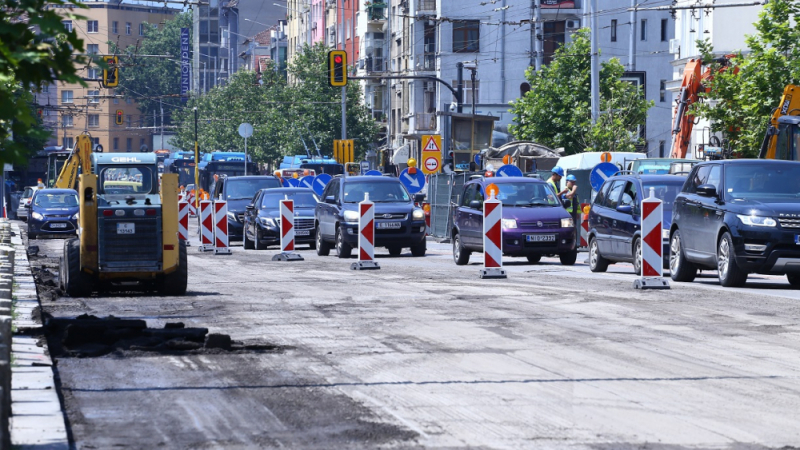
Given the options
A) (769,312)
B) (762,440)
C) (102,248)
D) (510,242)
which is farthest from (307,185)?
(762,440)

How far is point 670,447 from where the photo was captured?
6.64 metres

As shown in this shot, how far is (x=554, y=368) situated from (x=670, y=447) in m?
2.93

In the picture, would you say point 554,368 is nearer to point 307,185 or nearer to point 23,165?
point 23,165

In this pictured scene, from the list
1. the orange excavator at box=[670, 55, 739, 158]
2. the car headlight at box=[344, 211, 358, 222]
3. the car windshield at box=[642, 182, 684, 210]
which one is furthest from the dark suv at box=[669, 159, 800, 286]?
the orange excavator at box=[670, 55, 739, 158]

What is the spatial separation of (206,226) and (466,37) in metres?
49.2

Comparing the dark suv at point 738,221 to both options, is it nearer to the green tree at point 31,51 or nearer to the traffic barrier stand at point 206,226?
the green tree at point 31,51

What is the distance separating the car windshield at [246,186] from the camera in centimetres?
3997

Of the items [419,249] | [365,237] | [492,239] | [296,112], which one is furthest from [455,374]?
[296,112]

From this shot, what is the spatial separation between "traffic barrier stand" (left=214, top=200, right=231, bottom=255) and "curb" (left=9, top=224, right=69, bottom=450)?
19347 millimetres

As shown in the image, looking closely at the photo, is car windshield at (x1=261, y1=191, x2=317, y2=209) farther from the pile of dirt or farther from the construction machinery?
the pile of dirt

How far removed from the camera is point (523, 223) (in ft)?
82.7

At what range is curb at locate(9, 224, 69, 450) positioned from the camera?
6654 millimetres

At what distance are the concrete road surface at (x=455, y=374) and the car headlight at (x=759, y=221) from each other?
1222 millimetres

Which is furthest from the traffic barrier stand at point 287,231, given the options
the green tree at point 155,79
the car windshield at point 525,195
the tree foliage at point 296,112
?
the green tree at point 155,79
